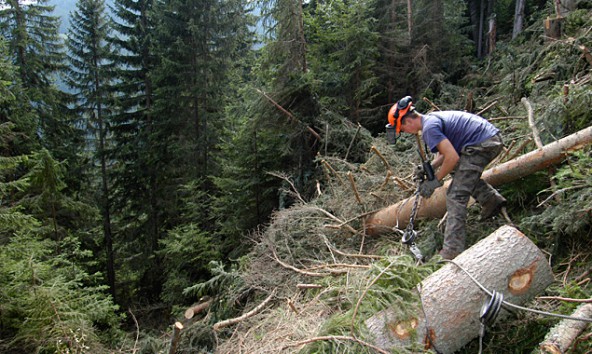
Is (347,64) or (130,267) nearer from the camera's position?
(347,64)

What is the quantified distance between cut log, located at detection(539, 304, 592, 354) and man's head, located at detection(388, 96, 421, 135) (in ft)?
6.91

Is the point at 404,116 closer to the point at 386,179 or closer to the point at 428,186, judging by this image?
the point at 428,186

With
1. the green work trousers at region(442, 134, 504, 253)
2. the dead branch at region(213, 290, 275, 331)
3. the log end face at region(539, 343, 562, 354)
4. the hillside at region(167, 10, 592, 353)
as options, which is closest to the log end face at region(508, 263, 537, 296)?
the hillside at region(167, 10, 592, 353)

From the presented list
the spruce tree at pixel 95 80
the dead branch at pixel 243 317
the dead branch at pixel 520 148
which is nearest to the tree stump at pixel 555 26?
the dead branch at pixel 520 148

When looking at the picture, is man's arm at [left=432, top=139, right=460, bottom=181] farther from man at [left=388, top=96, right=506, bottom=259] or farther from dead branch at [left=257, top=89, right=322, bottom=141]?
dead branch at [left=257, top=89, right=322, bottom=141]

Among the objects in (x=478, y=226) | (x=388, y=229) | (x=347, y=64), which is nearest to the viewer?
(x=478, y=226)

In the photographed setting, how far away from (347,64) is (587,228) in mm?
7465

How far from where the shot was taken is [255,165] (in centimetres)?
955

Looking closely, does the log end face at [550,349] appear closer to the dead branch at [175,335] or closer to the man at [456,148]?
the man at [456,148]

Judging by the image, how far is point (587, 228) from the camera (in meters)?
3.48

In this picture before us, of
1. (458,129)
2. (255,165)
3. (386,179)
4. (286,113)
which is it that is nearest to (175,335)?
(386,179)

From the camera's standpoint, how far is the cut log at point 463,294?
2.78m

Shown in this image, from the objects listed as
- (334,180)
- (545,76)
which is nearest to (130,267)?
(334,180)

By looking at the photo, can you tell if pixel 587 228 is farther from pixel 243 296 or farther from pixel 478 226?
pixel 243 296
